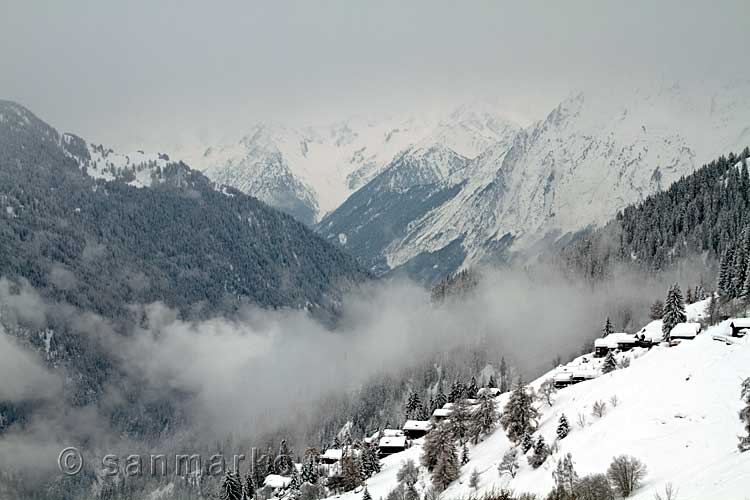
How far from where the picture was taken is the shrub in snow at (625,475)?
49.8 meters

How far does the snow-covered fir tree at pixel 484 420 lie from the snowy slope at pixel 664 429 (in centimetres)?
584

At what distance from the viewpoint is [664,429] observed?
5975 cm

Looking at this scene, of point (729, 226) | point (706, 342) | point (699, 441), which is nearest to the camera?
point (699, 441)

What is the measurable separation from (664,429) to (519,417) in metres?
25.7

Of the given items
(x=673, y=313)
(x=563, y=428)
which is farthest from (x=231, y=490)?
(x=673, y=313)

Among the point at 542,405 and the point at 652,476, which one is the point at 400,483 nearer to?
the point at 542,405

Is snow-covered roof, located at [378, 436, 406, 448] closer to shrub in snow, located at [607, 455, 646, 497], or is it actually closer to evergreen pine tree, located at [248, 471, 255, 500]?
evergreen pine tree, located at [248, 471, 255, 500]

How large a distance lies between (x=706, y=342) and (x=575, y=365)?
1828 inches

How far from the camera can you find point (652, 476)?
2020 inches

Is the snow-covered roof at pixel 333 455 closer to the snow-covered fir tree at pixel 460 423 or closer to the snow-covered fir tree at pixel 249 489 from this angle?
the snow-covered fir tree at pixel 249 489

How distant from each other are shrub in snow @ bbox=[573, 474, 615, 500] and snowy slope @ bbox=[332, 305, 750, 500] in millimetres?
1821

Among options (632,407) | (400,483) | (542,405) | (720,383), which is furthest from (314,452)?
(720,383)

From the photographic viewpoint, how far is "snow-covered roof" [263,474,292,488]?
119700 mm

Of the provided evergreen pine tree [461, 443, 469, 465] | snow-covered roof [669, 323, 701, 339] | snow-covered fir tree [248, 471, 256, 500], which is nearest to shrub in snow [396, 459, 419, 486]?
evergreen pine tree [461, 443, 469, 465]
